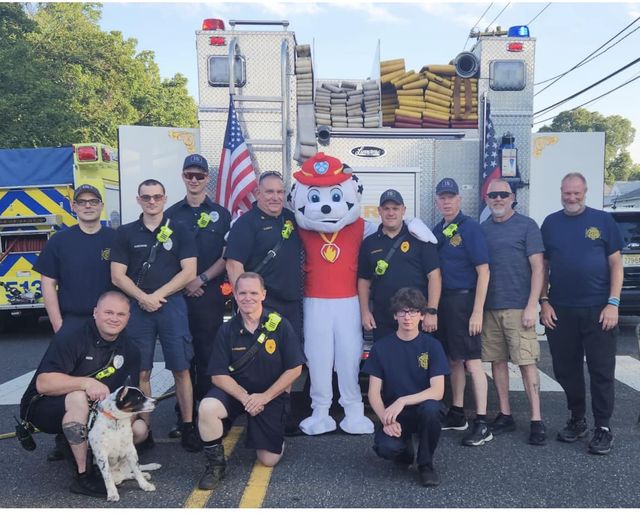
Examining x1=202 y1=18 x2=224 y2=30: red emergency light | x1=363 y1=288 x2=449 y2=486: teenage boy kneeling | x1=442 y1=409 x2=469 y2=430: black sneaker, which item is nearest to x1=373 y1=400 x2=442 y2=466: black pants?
x1=363 y1=288 x2=449 y2=486: teenage boy kneeling

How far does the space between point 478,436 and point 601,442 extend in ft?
2.66

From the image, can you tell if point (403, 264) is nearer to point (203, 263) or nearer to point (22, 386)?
point (203, 263)

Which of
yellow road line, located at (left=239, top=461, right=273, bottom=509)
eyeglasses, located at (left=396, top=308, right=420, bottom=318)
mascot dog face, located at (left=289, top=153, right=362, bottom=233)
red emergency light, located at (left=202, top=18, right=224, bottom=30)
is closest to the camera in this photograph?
yellow road line, located at (left=239, top=461, right=273, bottom=509)

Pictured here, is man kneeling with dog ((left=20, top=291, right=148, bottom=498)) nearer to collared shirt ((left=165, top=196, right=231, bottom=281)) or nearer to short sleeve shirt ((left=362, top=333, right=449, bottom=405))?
collared shirt ((left=165, top=196, right=231, bottom=281))

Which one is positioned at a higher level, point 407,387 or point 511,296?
point 511,296

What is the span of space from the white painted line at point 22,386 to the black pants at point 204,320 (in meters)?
1.53

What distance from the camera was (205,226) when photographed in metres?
4.52

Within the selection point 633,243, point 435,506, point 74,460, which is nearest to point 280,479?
point 435,506

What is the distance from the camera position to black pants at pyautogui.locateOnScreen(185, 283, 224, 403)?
14.5 feet

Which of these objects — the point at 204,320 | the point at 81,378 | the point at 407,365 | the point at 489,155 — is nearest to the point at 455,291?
the point at 407,365

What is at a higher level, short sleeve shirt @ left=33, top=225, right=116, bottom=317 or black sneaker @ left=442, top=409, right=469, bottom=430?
short sleeve shirt @ left=33, top=225, right=116, bottom=317

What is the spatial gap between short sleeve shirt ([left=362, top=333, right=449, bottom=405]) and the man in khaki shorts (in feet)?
2.78

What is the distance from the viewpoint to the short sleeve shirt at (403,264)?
14.0 feet

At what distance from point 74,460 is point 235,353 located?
3.69ft
